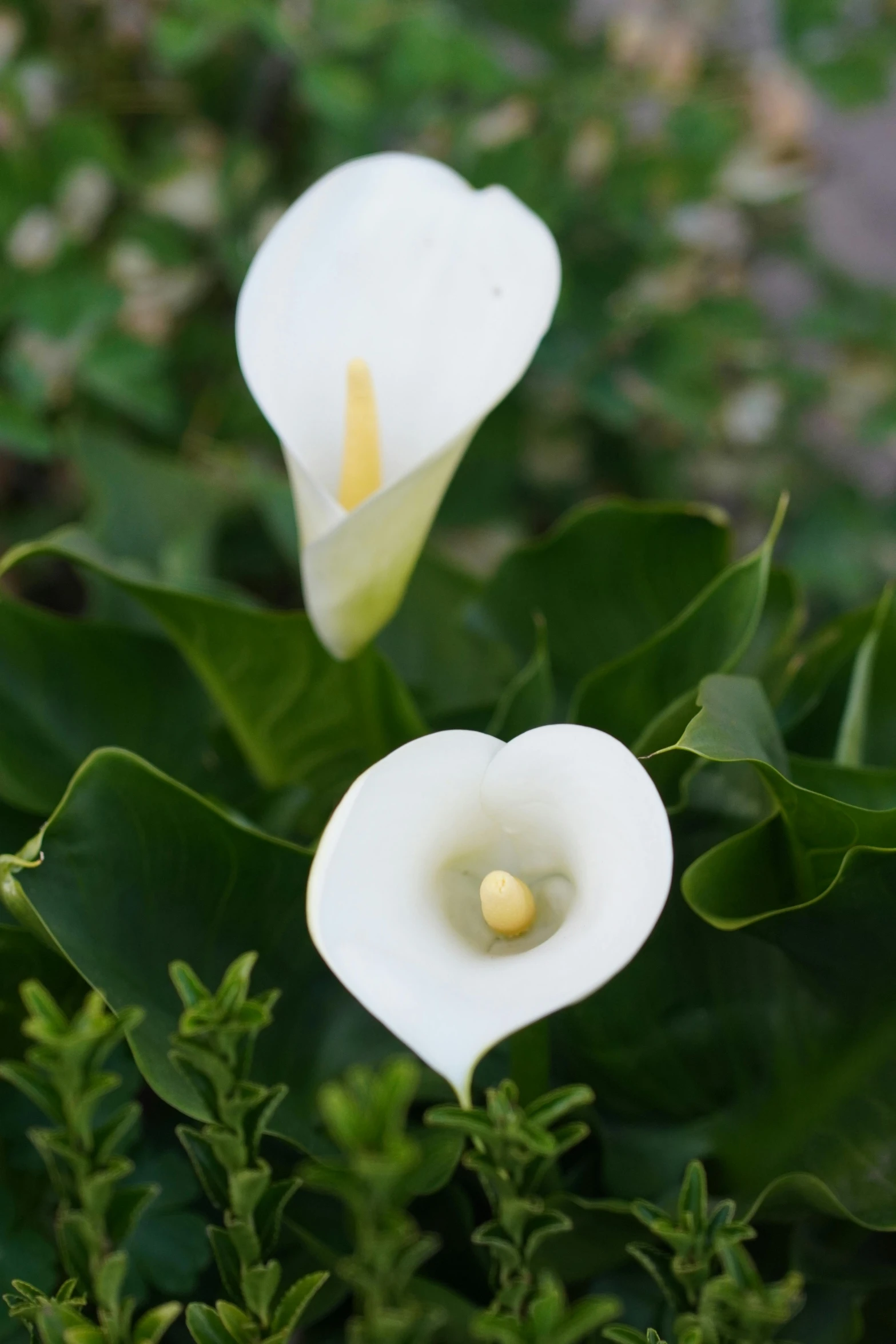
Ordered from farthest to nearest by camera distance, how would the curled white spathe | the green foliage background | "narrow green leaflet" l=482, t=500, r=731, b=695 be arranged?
"narrow green leaflet" l=482, t=500, r=731, b=695 < the green foliage background < the curled white spathe

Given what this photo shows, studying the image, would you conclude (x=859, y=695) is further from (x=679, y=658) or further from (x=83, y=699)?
(x=83, y=699)

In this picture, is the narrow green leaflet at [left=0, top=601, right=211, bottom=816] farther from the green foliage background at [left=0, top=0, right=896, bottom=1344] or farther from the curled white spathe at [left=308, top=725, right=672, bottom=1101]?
the curled white spathe at [left=308, top=725, right=672, bottom=1101]

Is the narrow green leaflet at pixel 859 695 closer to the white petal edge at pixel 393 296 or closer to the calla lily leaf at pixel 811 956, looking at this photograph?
the calla lily leaf at pixel 811 956

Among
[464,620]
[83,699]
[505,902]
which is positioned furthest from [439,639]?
[505,902]

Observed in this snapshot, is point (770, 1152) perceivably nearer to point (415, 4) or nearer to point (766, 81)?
point (415, 4)

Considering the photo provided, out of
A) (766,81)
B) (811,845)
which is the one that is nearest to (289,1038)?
(811,845)

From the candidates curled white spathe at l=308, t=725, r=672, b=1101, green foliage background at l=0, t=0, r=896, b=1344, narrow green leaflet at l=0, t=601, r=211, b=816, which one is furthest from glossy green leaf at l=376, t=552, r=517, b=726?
curled white spathe at l=308, t=725, r=672, b=1101

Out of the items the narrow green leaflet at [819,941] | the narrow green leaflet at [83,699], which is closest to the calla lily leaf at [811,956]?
the narrow green leaflet at [819,941]
